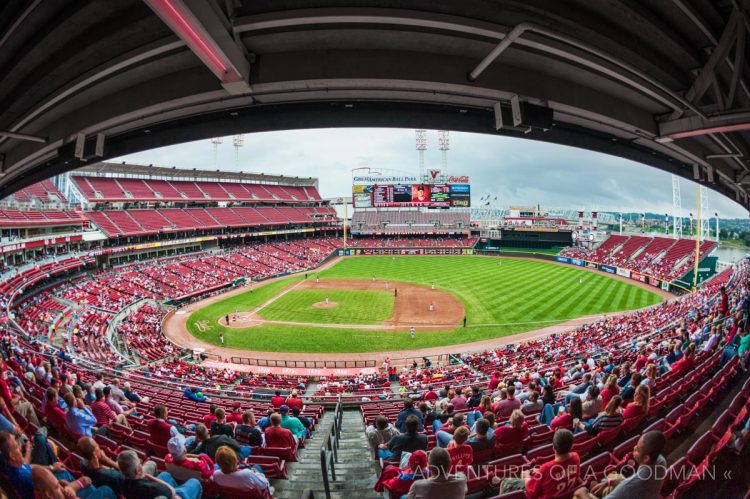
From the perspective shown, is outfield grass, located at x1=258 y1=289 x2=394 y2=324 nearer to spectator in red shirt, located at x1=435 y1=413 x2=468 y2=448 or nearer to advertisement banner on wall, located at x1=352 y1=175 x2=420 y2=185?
spectator in red shirt, located at x1=435 y1=413 x2=468 y2=448

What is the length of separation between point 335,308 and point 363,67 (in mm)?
31942

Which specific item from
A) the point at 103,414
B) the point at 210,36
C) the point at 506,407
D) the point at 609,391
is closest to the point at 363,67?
the point at 210,36

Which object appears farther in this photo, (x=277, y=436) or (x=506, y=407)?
(x=506, y=407)

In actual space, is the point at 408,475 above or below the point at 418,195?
below

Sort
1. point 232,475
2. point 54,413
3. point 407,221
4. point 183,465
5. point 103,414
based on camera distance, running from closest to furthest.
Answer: point 232,475 → point 183,465 → point 54,413 → point 103,414 → point 407,221

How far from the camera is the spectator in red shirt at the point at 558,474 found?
3588 mm

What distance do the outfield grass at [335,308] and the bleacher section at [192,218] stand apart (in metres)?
24.1

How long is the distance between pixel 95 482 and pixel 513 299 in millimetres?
37423

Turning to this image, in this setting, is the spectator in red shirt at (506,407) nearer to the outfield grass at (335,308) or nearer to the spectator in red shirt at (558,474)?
the spectator in red shirt at (558,474)

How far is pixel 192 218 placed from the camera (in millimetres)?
59250

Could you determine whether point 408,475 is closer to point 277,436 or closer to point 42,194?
point 277,436

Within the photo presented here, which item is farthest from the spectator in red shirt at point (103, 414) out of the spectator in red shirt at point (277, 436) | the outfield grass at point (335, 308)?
the outfield grass at point (335, 308)

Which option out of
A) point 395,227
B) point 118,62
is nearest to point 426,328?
point 118,62

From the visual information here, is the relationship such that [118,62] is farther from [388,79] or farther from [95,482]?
[95,482]
